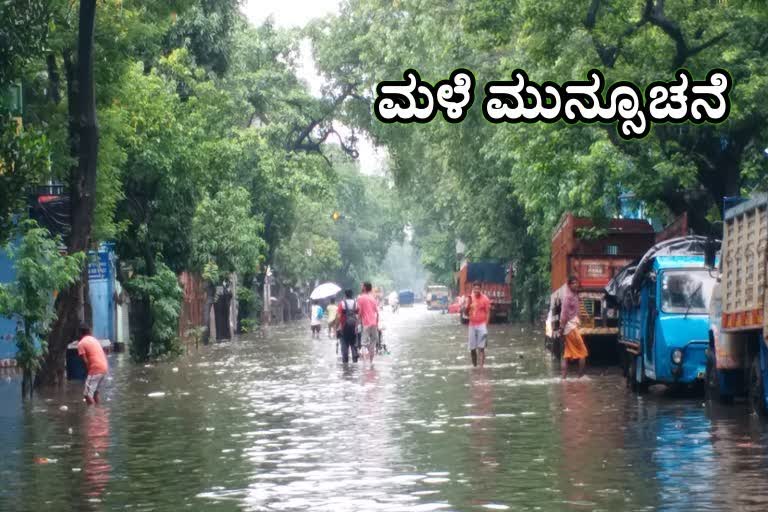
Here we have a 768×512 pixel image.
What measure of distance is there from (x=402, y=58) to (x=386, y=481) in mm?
41392

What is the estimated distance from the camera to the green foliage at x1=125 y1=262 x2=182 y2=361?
39594 millimetres

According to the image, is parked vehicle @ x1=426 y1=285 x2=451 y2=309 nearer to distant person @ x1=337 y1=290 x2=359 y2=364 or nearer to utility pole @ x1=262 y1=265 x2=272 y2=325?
utility pole @ x1=262 y1=265 x2=272 y2=325

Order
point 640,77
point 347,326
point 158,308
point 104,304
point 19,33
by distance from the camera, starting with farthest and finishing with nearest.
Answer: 1. point 104,304
2. point 158,308
3. point 347,326
4. point 640,77
5. point 19,33

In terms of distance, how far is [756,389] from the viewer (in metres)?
18.9

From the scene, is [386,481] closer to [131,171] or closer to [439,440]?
[439,440]

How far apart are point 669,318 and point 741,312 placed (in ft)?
10.7

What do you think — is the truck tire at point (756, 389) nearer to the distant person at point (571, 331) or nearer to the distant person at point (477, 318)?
the distant person at point (571, 331)

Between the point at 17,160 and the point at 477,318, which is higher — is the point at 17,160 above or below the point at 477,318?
above

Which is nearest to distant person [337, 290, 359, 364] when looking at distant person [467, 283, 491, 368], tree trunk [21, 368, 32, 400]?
distant person [467, 283, 491, 368]

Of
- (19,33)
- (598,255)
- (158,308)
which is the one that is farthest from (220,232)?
(19,33)

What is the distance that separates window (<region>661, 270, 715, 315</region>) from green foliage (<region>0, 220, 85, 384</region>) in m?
9.39

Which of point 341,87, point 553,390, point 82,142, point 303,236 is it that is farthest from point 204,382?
point 303,236

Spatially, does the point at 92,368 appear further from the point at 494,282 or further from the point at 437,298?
the point at 437,298

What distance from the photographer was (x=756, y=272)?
18.4m
